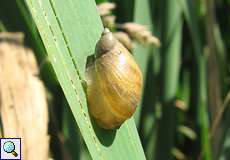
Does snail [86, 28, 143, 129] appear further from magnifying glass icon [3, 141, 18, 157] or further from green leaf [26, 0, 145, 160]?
magnifying glass icon [3, 141, 18, 157]

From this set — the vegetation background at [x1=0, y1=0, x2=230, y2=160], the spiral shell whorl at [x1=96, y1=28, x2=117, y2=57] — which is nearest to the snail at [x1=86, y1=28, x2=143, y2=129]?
the spiral shell whorl at [x1=96, y1=28, x2=117, y2=57]

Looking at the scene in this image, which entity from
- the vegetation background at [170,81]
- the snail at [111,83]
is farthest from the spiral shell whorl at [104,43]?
the vegetation background at [170,81]

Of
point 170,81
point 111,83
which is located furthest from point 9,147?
point 170,81

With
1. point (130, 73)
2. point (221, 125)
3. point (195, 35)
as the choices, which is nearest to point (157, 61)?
point (195, 35)

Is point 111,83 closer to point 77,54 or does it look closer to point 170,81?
point 77,54

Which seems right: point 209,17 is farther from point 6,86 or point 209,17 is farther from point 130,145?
point 130,145

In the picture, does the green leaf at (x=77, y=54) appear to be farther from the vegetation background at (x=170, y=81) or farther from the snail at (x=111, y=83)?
the vegetation background at (x=170, y=81)
